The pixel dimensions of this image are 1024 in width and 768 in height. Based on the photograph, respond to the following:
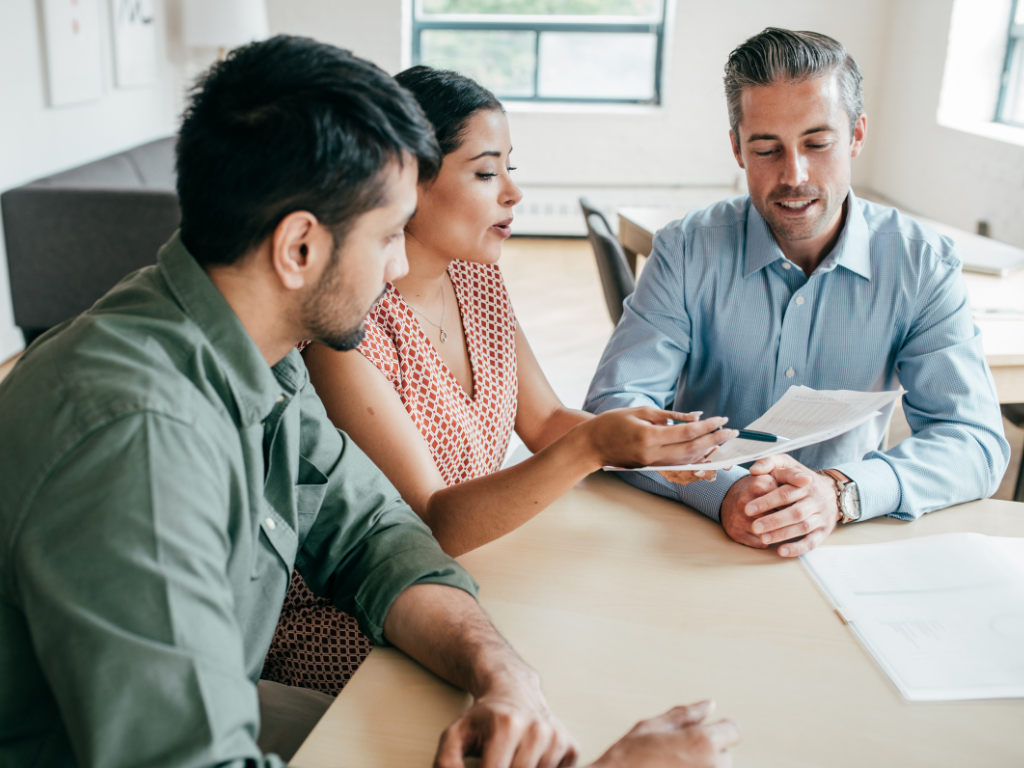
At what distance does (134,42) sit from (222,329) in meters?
4.86

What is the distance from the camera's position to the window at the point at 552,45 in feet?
19.4

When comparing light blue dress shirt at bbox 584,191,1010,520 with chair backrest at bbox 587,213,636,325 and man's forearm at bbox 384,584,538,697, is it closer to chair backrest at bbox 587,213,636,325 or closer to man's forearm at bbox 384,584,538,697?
man's forearm at bbox 384,584,538,697

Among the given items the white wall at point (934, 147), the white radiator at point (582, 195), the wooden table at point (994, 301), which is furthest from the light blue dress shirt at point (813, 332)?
the white radiator at point (582, 195)

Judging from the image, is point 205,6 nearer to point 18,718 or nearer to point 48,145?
point 48,145

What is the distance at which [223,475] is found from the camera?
776 millimetres

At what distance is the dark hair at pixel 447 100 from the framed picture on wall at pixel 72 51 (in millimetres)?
3365

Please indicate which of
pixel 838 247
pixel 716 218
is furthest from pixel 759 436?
pixel 716 218

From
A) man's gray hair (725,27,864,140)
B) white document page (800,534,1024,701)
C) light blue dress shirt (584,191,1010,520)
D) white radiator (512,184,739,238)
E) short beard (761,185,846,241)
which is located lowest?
white radiator (512,184,739,238)

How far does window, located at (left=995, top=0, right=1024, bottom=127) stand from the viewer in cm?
453

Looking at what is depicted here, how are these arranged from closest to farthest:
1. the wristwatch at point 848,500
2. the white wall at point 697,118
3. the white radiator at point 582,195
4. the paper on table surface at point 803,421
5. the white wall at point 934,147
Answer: the paper on table surface at point 803,421, the wristwatch at point 848,500, the white wall at point 934,147, the white wall at point 697,118, the white radiator at point 582,195

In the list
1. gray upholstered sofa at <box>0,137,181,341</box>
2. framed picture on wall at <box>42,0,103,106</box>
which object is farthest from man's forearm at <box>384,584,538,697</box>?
framed picture on wall at <box>42,0,103,106</box>

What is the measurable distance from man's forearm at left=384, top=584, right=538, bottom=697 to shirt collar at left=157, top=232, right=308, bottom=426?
295 mm

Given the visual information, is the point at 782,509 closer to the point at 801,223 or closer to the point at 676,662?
the point at 676,662

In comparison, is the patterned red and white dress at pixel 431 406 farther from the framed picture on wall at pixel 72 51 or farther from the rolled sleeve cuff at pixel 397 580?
the framed picture on wall at pixel 72 51
